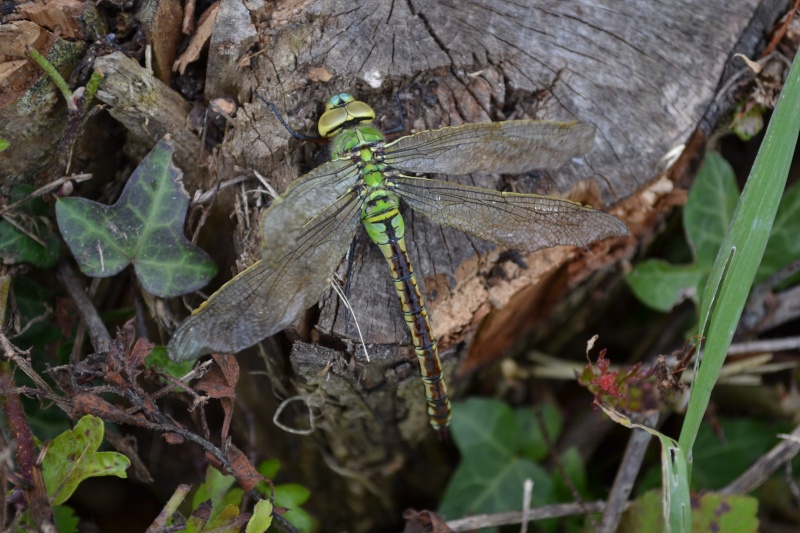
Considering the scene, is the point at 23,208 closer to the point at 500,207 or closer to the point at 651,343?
the point at 500,207

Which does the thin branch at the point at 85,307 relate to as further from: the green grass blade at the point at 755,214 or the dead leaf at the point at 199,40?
the green grass blade at the point at 755,214

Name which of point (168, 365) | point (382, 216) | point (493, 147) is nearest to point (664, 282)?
point (493, 147)

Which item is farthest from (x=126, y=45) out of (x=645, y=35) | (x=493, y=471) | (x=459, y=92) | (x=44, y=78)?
(x=493, y=471)

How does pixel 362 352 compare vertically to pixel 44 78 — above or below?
below

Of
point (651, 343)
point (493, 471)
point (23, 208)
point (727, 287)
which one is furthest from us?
point (651, 343)

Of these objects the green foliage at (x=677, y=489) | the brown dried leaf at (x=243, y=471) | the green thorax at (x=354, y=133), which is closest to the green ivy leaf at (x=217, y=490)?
the brown dried leaf at (x=243, y=471)

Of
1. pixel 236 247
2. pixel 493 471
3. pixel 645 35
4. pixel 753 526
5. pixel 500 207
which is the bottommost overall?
pixel 493 471

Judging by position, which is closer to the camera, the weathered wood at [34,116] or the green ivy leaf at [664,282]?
the weathered wood at [34,116]
